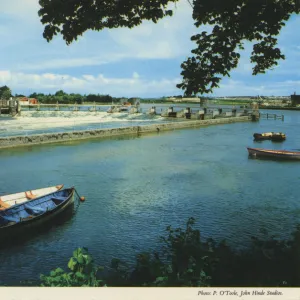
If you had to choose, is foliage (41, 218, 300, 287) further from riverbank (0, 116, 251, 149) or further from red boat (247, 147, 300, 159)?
riverbank (0, 116, 251, 149)

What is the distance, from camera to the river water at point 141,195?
1725 cm

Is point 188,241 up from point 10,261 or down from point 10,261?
up

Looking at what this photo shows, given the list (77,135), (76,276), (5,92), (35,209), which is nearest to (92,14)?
(76,276)

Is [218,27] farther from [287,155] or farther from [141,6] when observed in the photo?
[287,155]

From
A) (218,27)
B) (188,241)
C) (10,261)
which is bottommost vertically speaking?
(10,261)

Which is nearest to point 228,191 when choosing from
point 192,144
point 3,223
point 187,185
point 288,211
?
point 187,185

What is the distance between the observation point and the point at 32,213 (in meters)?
19.7

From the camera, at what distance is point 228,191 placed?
2702 centimetres

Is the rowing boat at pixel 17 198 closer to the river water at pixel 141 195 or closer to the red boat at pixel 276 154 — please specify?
the river water at pixel 141 195

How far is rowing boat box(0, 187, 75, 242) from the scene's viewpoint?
17922 mm

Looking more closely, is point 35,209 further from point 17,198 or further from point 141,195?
point 141,195

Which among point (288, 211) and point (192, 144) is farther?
point (192, 144)

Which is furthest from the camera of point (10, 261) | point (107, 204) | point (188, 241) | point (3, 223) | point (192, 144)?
point (192, 144)
